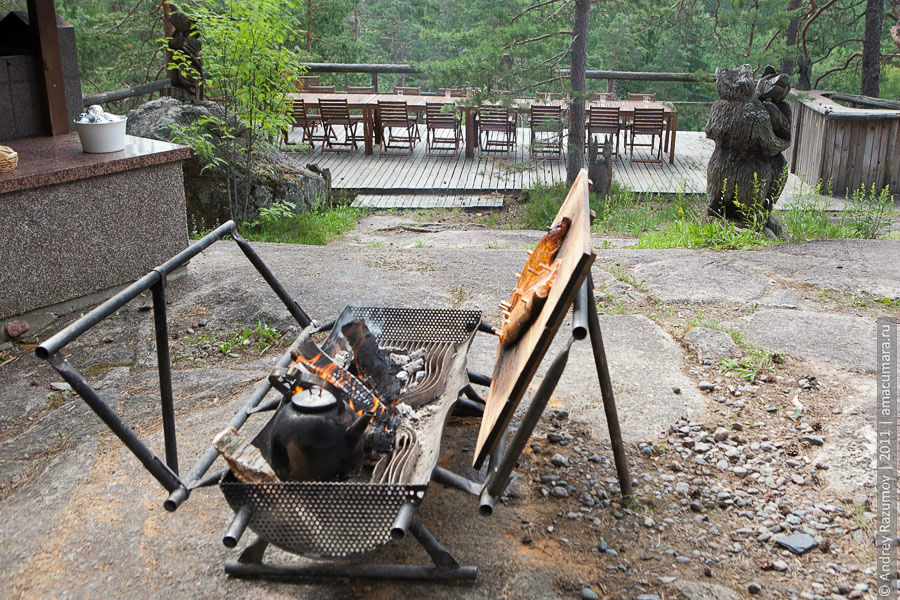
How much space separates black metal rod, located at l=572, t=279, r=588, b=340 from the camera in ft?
7.58

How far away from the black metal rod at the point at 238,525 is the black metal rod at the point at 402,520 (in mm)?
441

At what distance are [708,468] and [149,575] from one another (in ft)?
7.19

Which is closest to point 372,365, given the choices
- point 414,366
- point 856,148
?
point 414,366

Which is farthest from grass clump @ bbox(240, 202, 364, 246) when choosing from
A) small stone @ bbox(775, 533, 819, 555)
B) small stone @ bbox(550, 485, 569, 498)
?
small stone @ bbox(775, 533, 819, 555)

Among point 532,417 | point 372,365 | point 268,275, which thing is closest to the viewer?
point 532,417

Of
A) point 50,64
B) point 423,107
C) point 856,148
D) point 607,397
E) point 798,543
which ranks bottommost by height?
point 798,543

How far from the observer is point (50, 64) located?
19.6 ft

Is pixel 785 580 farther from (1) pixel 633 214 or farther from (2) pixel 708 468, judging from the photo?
(1) pixel 633 214

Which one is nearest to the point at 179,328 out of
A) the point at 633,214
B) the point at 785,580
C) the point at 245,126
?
the point at 785,580

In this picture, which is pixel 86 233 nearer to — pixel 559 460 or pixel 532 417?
pixel 559 460

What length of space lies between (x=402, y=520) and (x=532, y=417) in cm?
49

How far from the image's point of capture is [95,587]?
268 centimetres

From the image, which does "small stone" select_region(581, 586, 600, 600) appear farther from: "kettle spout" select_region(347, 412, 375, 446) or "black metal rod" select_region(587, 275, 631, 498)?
"kettle spout" select_region(347, 412, 375, 446)

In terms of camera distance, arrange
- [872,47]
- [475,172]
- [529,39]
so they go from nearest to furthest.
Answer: [529,39] < [475,172] < [872,47]
